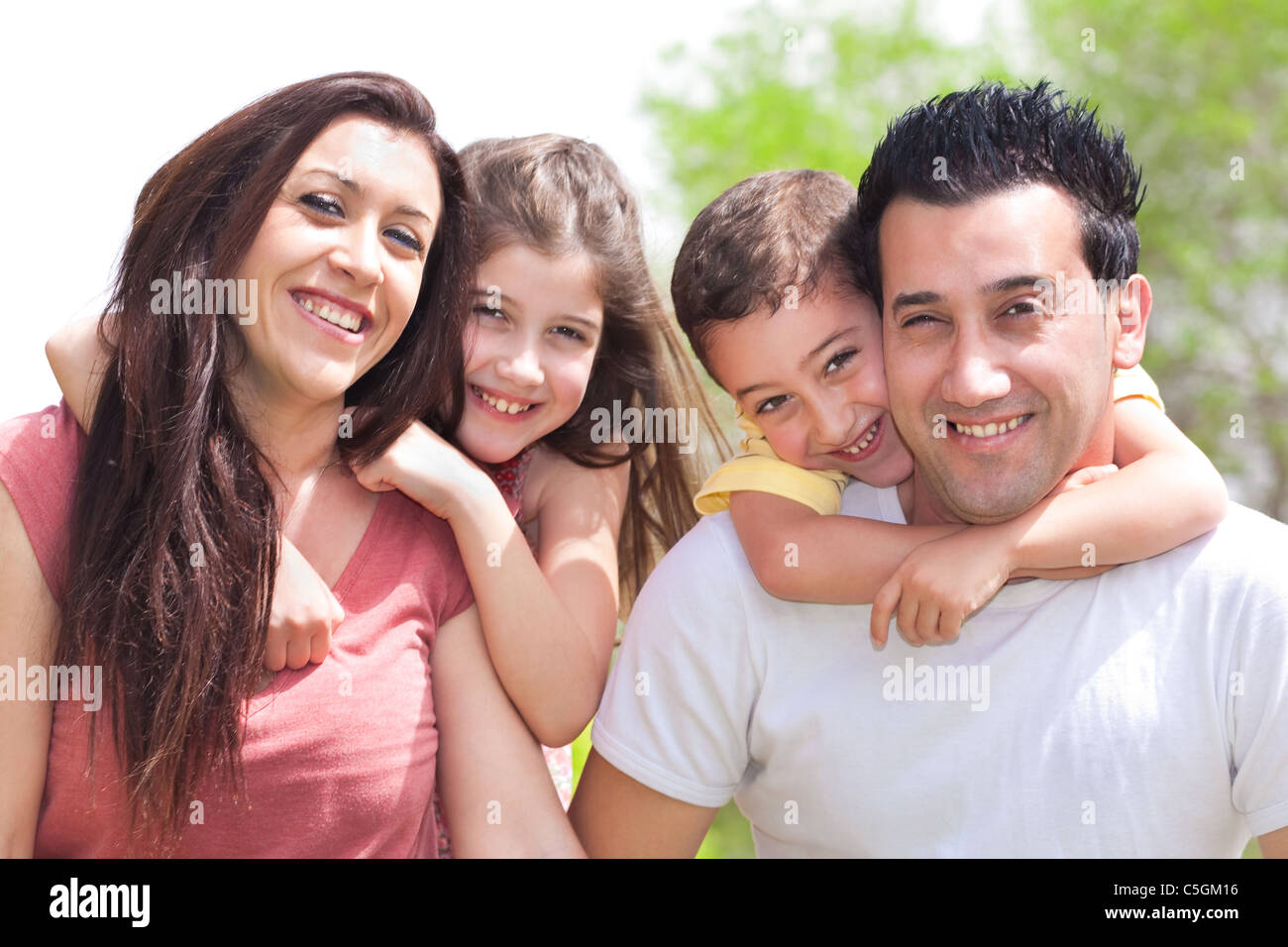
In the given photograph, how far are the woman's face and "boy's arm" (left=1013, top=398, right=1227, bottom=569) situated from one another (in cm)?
131

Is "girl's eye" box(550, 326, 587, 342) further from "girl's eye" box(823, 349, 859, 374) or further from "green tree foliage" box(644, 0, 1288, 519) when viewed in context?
"green tree foliage" box(644, 0, 1288, 519)

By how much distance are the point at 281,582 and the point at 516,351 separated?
29.3 inches

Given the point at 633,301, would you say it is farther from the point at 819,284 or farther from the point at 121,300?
the point at 121,300

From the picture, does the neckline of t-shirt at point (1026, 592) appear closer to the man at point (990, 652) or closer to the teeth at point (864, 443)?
the man at point (990, 652)

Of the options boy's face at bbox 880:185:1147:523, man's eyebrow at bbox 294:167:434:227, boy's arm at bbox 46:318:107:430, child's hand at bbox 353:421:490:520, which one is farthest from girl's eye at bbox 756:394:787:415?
boy's arm at bbox 46:318:107:430

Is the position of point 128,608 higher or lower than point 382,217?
lower

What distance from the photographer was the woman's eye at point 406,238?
2.44m

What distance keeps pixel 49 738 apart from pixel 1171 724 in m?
2.00

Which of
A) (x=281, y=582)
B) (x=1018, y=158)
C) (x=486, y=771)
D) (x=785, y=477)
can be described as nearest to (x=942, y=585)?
(x=785, y=477)

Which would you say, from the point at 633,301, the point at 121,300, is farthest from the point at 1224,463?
the point at 121,300

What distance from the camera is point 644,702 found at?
7.75ft

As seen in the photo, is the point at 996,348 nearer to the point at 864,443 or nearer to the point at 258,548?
the point at 864,443

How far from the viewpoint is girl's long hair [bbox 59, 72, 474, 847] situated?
2.16 metres
